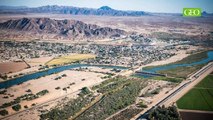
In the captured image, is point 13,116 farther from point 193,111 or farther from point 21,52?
point 21,52

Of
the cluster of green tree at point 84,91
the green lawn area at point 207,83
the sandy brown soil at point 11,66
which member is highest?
the sandy brown soil at point 11,66

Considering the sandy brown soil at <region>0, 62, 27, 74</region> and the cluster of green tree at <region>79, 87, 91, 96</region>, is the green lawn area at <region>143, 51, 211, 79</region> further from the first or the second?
the sandy brown soil at <region>0, 62, 27, 74</region>

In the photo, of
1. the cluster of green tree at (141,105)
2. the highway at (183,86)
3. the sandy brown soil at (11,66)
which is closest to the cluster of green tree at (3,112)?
the highway at (183,86)

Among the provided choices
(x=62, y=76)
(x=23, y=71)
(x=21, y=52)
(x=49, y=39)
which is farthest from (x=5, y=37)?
(x=62, y=76)

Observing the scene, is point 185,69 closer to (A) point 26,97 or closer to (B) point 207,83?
(B) point 207,83

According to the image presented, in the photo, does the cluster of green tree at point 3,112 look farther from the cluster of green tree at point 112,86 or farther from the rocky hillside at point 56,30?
the rocky hillside at point 56,30

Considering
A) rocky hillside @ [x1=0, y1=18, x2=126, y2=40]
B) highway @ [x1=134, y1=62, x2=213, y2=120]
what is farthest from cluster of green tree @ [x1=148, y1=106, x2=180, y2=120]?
rocky hillside @ [x1=0, y1=18, x2=126, y2=40]

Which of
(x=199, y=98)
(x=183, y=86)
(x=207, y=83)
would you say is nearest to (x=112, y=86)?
(x=183, y=86)
